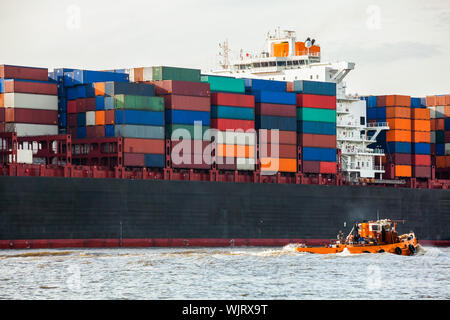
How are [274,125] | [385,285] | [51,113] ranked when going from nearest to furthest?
[385,285] < [51,113] < [274,125]

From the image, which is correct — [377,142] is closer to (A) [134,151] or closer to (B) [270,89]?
(B) [270,89]

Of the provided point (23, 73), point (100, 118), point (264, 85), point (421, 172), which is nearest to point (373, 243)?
point (264, 85)

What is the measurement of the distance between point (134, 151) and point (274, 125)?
12.1m

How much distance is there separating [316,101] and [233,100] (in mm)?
7765

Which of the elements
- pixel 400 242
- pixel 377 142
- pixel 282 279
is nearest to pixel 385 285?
pixel 282 279

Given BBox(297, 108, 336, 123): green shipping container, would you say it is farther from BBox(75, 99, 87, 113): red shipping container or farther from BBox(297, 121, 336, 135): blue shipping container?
BBox(75, 99, 87, 113): red shipping container

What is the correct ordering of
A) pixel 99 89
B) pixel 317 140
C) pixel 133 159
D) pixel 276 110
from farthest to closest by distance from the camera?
pixel 317 140 < pixel 276 110 < pixel 99 89 < pixel 133 159

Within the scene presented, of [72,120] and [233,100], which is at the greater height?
[233,100]

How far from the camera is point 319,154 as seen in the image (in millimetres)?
78938

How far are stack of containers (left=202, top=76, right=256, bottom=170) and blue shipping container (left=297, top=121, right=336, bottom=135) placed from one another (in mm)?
4606

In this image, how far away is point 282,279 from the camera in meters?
51.4

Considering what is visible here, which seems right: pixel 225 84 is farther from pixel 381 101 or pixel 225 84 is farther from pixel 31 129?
pixel 381 101

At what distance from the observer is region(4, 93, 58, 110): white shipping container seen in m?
70.0

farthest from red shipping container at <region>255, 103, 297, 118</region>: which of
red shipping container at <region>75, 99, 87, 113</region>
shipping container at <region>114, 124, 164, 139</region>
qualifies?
red shipping container at <region>75, 99, 87, 113</region>
